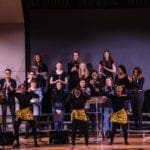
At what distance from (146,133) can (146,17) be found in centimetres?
413

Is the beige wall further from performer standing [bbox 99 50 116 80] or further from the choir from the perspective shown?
performer standing [bbox 99 50 116 80]

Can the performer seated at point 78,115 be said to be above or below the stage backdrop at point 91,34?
below

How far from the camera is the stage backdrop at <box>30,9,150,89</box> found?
17.6 metres

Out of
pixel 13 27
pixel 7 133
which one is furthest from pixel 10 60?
pixel 7 133

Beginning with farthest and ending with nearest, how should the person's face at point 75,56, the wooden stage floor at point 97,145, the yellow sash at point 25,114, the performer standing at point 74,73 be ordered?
the performer standing at point 74,73, the person's face at point 75,56, the yellow sash at point 25,114, the wooden stage floor at point 97,145

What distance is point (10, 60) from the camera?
1772 cm

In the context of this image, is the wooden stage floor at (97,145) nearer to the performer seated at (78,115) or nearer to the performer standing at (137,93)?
the performer seated at (78,115)

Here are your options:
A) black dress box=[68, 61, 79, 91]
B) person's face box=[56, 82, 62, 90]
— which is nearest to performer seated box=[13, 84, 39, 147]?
person's face box=[56, 82, 62, 90]

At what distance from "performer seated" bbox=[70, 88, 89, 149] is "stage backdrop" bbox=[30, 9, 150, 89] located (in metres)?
4.22

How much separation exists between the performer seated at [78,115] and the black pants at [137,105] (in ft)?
7.31

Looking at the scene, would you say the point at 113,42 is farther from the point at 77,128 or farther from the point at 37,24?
the point at 77,128

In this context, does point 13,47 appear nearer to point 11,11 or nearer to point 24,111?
point 11,11

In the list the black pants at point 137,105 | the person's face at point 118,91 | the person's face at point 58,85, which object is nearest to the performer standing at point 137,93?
the black pants at point 137,105

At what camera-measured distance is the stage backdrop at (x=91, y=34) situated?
57.7ft
